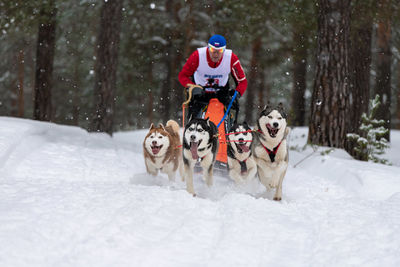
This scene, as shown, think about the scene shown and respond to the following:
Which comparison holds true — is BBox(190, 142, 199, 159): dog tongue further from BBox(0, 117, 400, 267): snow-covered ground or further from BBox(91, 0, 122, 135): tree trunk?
BBox(91, 0, 122, 135): tree trunk

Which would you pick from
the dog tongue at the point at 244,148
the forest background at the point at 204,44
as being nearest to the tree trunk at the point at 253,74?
the forest background at the point at 204,44

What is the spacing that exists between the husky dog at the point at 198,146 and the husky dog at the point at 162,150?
567 millimetres

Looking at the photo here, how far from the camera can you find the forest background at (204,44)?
831cm

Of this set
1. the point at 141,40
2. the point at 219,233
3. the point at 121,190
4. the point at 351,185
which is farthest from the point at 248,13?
the point at 219,233

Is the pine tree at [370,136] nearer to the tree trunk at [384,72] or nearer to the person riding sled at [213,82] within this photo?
the person riding sled at [213,82]

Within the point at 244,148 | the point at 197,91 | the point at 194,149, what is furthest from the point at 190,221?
the point at 197,91

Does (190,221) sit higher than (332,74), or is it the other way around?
(332,74)

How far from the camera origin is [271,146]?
484 centimetres

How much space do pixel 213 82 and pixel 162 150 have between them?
1.22 metres

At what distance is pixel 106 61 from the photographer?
10773 mm

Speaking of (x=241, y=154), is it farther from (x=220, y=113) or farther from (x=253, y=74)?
(x=253, y=74)

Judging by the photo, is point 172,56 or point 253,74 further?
point 253,74

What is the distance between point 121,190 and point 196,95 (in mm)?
1735

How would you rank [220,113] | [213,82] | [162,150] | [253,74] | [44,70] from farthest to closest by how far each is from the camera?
[253,74], [44,70], [213,82], [220,113], [162,150]
